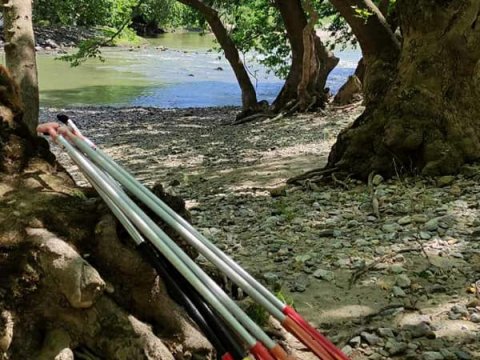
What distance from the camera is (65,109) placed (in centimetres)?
2056

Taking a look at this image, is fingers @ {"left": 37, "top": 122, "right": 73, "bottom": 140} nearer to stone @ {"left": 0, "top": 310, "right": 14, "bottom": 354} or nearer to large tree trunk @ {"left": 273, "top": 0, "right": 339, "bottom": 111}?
stone @ {"left": 0, "top": 310, "right": 14, "bottom": 354}

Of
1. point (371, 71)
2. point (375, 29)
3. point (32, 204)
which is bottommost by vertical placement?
point (32, 204)

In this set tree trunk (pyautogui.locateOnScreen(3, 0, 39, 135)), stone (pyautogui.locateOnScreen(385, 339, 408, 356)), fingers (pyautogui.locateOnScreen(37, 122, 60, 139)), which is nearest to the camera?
stone (pyautogui.locateOnScreen(385, 339, 408, 356))

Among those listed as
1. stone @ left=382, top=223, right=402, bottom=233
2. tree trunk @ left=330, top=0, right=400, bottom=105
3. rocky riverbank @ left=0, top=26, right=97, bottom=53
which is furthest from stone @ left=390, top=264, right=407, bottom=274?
rocky riverbank @ left=0, top=26, right=97, bottom=53

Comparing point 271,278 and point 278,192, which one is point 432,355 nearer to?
point 271,278

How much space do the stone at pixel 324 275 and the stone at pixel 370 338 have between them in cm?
79

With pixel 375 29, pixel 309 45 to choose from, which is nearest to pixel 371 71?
pixel 375 29

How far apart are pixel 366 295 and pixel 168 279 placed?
1554mm

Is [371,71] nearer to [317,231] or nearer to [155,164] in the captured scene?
[317,231]

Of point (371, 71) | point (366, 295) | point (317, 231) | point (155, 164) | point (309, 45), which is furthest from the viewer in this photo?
point (309, 45)

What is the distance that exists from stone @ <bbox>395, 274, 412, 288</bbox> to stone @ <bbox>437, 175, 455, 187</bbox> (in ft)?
6.28

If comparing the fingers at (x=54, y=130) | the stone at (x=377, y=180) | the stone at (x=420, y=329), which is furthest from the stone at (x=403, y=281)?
the fingers at (x=54, y=130)

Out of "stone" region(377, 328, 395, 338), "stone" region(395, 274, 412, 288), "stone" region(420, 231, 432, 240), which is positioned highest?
"stone" region(420, 231, 432, 240)

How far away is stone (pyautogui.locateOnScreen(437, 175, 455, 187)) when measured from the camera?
5.27 metres
